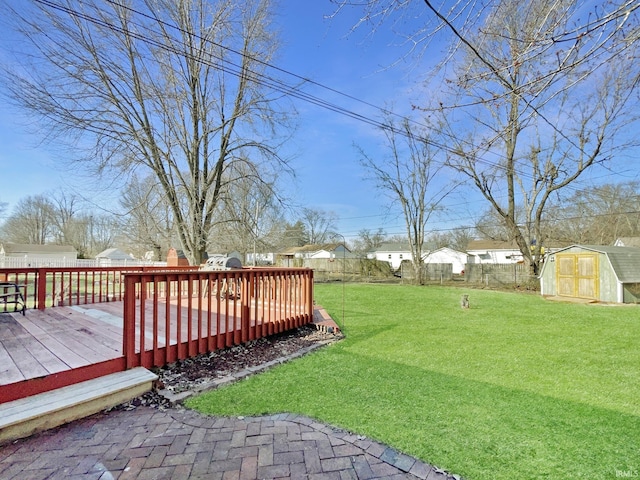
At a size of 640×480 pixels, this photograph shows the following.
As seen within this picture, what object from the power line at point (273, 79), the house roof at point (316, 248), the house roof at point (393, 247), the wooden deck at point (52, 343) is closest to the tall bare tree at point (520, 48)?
the wooden deck at point (52, 343)

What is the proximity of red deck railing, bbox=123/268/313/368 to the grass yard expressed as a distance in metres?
0.83

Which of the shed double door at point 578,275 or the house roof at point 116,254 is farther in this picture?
the house roof at point 116,254

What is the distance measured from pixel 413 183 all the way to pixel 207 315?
55.5 feet

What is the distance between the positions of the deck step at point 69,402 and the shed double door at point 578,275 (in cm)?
1440

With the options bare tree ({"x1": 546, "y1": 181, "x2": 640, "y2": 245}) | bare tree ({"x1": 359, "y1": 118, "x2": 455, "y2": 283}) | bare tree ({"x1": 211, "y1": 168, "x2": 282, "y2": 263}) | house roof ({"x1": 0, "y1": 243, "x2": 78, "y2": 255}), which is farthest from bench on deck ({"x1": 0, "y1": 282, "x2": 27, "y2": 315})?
house roof ({"x1": 0, "y1": 243, "x2": 78, "y2": 255})

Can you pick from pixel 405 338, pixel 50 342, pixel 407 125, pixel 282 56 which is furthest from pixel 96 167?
pixel 407 125

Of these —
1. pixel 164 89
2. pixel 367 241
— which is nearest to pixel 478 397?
pixel 164 89

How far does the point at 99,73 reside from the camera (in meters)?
8.26

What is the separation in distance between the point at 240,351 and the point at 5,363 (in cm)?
223

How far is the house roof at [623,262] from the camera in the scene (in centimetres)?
1101

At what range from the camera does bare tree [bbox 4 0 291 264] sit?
788 cm

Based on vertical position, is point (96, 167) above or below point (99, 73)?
below

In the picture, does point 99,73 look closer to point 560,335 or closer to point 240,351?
point 240,351

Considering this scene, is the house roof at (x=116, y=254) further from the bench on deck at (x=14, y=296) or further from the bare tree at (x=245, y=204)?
the bench on deck at (x=14, y=296)
